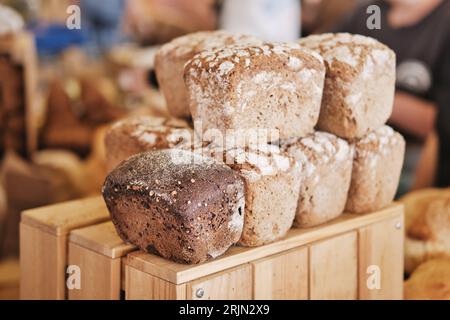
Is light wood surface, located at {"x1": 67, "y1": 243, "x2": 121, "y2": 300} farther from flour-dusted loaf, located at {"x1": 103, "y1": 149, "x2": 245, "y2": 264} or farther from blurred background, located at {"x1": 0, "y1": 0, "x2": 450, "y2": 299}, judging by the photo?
blurred background, located at {"x1": 0, "y1": 0, "x2": 450, "y2": 299}

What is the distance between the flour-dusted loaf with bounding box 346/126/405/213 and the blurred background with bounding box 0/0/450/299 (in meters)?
1.62

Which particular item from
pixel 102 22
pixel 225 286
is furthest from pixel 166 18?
pixel 225 286

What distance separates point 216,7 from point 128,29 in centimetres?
79

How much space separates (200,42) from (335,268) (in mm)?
660

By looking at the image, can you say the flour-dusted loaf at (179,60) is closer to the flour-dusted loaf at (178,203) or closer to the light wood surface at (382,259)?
the flour-dusted loaf at (178,203)

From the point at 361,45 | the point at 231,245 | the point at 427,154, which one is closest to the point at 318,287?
the point at 231,245

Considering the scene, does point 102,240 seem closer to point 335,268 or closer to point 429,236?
point 335,268

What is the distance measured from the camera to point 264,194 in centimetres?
138

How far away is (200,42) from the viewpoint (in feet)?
5.43

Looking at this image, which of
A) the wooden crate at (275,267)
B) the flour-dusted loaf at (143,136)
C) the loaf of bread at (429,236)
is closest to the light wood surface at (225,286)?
the wooden crate at (275,267)

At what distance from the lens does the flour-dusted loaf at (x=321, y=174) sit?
1501 mm

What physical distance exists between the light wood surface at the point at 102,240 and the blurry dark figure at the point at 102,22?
340 cm

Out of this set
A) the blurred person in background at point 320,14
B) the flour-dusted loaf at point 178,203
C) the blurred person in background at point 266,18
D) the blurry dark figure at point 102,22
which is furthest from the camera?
the blurry dark figure at point 102,22

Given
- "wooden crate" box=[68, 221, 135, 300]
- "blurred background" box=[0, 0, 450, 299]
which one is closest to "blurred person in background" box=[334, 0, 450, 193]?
"blurred background" box=[0, 0, 450, 299]
